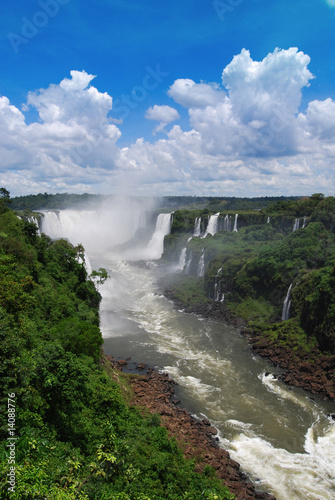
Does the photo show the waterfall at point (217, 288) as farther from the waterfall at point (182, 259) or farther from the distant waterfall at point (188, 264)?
the waterfall at point (182, 259)

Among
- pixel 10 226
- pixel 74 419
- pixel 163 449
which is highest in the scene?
pixel 10 226

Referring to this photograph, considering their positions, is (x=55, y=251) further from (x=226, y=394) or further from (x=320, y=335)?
(x=320, y=335)

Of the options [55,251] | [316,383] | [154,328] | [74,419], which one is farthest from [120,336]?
[74,419]

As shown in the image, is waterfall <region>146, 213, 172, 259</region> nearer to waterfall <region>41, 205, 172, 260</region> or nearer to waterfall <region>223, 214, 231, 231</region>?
waterfall <region>41, 205, 172, 260</region>

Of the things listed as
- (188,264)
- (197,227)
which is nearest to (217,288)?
(188,264)
